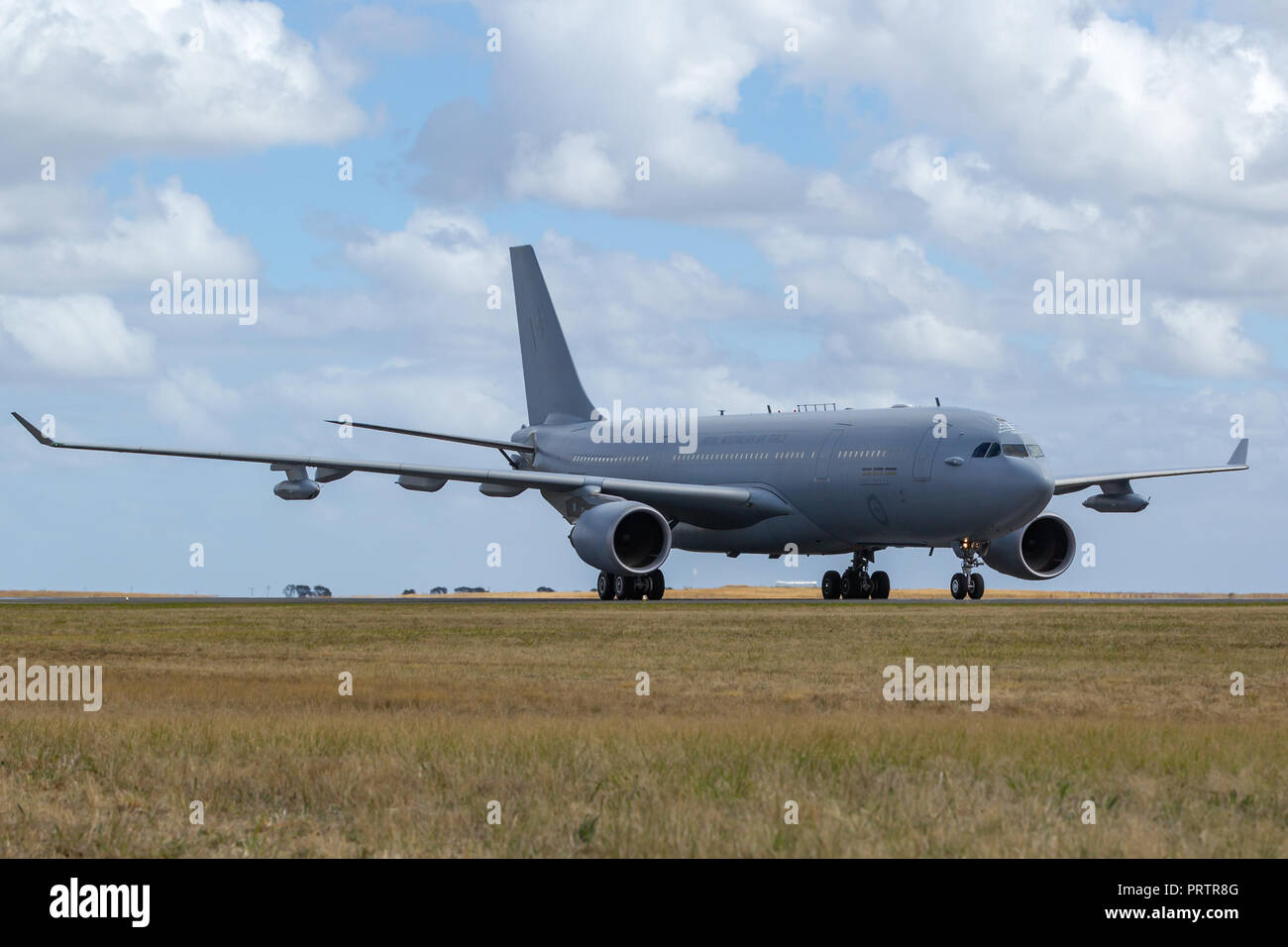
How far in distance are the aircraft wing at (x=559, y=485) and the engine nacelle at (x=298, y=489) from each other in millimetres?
348

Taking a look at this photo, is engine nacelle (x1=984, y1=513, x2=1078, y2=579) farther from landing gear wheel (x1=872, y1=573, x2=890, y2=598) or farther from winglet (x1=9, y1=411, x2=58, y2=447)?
winglet (x1=9, y1=411, x2=58, y2=447)

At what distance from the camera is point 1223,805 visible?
35.0ft

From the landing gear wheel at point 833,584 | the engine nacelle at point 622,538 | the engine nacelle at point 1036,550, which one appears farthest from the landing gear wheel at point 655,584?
the engine nacelle at point 1036,550

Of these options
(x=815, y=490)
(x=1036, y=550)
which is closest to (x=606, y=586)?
(x=815, y=490)

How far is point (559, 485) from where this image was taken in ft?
150

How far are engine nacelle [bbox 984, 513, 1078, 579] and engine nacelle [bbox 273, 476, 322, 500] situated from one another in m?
18.0

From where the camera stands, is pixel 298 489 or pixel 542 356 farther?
pixel 542 356

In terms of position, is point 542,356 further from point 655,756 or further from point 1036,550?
point 655,756

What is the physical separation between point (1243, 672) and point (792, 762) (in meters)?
10.7

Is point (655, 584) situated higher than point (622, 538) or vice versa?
point (622, 538)

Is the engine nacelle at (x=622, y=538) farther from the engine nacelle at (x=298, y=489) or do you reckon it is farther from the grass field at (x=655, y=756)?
the grass field at (x=655, y=756)

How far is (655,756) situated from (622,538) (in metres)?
32.6

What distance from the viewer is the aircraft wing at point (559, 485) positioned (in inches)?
1688
